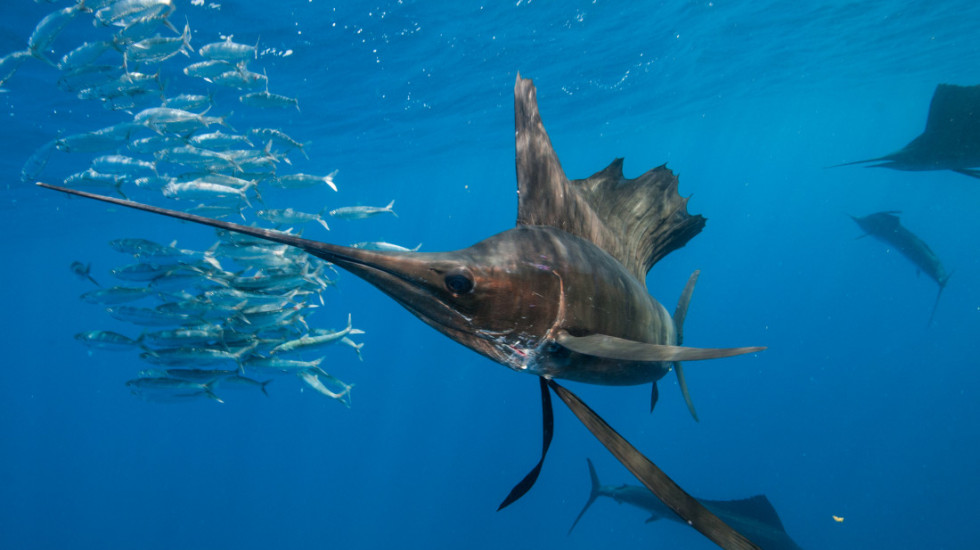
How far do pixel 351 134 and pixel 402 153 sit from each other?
21.2 feet

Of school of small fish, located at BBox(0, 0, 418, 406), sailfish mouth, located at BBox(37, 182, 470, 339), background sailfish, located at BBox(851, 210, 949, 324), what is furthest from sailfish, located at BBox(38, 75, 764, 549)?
background sailfish, located at BBox(851, 210, 949, 324)

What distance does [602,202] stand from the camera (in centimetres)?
246

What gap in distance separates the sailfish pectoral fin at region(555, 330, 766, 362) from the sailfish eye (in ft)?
1.12

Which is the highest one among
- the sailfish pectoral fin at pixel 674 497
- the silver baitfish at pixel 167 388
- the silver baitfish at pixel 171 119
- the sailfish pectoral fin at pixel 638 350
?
the silver baitfish at pixel 171 119

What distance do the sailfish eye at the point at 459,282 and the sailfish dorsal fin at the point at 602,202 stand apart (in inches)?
21.1

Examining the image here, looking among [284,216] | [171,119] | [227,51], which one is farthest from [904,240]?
[171,119]

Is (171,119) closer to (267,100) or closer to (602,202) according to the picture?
(267,100)

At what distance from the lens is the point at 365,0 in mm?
11250

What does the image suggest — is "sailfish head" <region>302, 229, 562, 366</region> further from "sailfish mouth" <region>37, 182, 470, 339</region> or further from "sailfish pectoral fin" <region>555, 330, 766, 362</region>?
"sailfish pectoral fin" <region>555, 330, 766, 362</region>

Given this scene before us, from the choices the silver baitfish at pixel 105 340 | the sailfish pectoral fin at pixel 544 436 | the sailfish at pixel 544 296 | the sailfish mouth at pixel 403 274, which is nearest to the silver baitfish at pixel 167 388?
the silver baitfish at pixel 105 340

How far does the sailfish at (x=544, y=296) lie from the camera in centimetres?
125

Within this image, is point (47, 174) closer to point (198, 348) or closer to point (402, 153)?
point (402, 153)

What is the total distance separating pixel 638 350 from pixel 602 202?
1.34m

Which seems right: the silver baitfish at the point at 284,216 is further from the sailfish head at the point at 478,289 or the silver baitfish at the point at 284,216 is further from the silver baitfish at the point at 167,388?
the sailfish head at the point at 478,289
